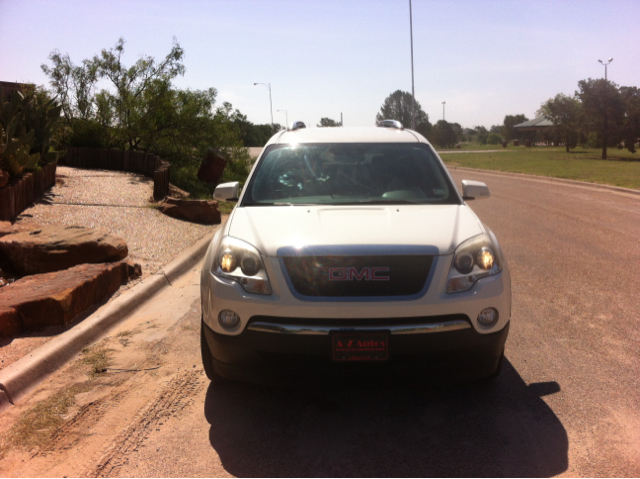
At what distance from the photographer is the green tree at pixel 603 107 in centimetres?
4031

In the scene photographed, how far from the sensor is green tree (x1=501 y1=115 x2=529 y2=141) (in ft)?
362

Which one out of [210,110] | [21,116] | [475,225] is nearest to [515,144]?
[210,110]

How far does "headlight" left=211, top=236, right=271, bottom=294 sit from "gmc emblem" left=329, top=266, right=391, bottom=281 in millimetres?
386

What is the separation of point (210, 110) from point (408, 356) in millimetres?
17987

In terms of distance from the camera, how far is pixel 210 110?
20328mm

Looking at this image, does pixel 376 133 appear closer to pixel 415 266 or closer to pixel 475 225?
pixel 475 225

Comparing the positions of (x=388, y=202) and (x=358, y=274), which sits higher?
(x=388, y=202)

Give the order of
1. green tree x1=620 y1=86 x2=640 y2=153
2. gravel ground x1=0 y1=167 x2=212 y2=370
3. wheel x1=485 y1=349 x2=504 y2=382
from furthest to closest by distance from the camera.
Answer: green tree x1=620 y1=86 x2=640 y2=153 < gravel ground x1=0 y1=167 x2=212 y2=370 < wheel x1=485 y1=349 x2=504 y2=382

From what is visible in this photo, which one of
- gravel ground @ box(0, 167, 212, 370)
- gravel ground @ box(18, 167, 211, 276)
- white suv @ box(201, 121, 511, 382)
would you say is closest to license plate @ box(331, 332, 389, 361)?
white suv @ box(201, 121, 511, 382)

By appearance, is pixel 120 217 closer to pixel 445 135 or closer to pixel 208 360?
pixel 208 360

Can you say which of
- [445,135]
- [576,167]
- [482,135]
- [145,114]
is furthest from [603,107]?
[482,135]

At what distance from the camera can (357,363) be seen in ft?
11.5

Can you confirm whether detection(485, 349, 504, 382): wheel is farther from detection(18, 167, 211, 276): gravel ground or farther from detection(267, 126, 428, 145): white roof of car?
detection(18, 167, 211, 276): gravel ground

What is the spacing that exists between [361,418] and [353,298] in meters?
0.79
